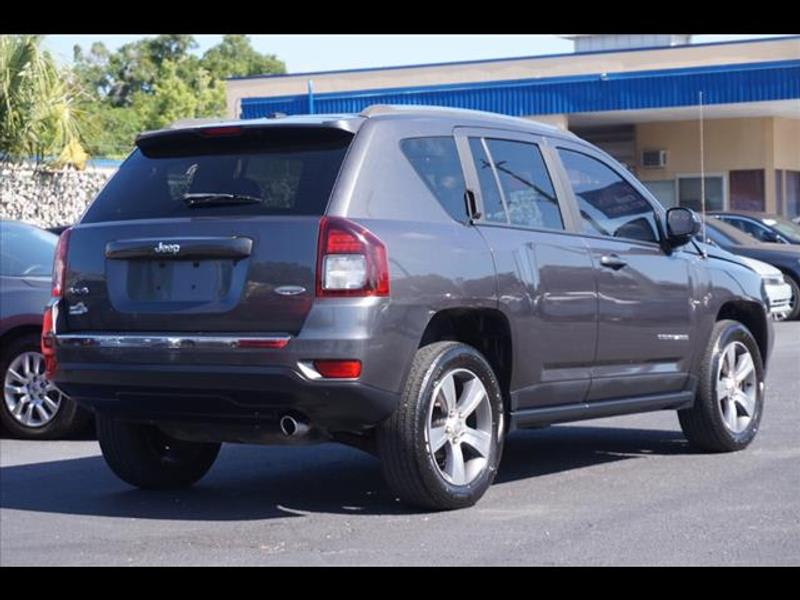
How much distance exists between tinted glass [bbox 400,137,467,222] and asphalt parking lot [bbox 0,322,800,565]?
151 cm

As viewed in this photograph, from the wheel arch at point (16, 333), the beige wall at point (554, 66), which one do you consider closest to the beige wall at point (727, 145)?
the beige wall at point (554, 66)

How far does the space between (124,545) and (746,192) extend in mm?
27705

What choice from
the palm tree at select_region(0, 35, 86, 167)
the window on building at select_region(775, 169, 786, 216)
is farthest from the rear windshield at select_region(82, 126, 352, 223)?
the window on building at select_region(775, 169, 786, 216)

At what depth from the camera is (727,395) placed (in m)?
9.17

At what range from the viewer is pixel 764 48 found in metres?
33.2

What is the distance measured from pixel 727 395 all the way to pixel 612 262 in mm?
1469

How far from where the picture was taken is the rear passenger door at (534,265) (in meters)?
7.56

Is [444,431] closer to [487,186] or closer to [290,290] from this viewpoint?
[290,290]

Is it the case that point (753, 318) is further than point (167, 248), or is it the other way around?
point (753, 318)

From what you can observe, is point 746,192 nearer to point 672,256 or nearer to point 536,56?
point 536,56

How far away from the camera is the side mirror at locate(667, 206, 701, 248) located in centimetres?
877

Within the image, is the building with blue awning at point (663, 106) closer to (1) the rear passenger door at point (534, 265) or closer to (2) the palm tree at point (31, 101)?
(2) the palm tree at point (31, 101)

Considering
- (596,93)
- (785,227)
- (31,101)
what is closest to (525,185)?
(785,227)

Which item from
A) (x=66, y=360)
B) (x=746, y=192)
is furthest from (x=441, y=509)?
(x=746, y=192)
